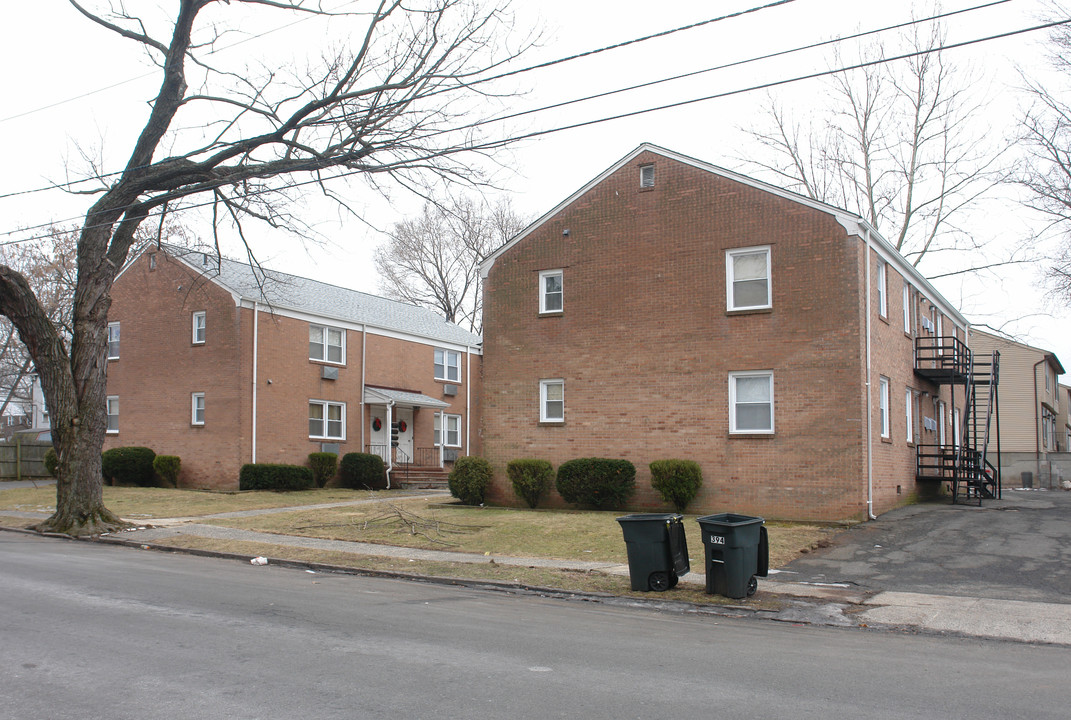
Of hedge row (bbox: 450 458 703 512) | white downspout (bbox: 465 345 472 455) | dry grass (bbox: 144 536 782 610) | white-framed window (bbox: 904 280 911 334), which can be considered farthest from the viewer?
white downspout (bbox: 465 345 472 455)

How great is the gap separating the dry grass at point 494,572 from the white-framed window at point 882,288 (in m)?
11.7

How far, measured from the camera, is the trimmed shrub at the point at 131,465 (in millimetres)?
29703

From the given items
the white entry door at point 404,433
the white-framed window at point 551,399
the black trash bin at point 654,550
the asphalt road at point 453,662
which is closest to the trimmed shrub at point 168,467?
the white entry door at point 404,433

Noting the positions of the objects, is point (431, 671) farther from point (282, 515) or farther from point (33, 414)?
point (33, 414)

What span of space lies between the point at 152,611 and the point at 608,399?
45.0 feet

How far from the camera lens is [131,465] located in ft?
97.3

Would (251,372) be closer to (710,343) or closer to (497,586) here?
(710,343)

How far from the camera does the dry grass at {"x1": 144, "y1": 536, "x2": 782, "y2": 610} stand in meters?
Answer: 11.1

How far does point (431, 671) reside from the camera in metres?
6.69

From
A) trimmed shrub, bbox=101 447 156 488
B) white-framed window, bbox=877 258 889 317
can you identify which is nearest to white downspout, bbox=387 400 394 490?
trimmed shrub, bbox=101 447 156 488

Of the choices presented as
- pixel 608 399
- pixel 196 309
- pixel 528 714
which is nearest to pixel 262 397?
pixel 196 309

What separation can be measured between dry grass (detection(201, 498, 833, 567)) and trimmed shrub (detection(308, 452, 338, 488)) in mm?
8220

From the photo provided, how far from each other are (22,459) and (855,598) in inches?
1295

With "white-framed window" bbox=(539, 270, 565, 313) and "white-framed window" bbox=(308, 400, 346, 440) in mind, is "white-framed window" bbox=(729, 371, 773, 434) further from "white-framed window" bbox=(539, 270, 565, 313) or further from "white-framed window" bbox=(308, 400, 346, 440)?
"white-framed window" bbox=(308, 400, 346, 440)
